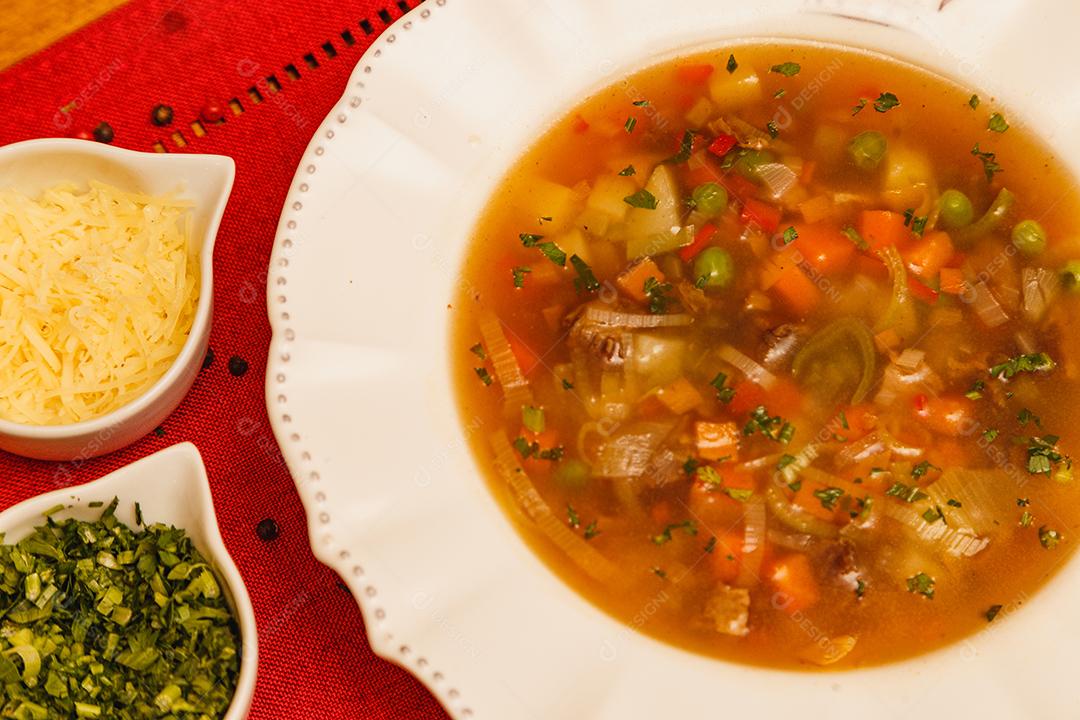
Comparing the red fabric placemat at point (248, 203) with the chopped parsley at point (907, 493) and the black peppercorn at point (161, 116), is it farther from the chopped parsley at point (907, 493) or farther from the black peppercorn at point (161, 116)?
the chopped parsley at point (907, 493)

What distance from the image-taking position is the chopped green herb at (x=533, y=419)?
11.6 ft

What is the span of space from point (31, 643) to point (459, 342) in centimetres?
169

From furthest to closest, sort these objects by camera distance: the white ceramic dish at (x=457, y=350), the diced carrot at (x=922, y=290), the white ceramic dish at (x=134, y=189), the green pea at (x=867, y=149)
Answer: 1. the green pea at (x=867, y=149)
2. the diced carrot at (x=922, y=290)
3. the white ceramic dish at (x=134, y=189)
4. the white ceramic dish at (x=457, y=350)

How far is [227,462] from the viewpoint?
364cm

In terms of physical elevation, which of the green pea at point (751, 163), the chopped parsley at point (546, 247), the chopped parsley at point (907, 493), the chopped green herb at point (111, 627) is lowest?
the chopped green herb at point (111, 627)

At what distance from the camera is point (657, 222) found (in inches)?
148

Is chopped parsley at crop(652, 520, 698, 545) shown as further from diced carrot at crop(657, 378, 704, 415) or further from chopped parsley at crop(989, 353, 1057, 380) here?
chopped parsley at crop(989, 353, 1057, 380)

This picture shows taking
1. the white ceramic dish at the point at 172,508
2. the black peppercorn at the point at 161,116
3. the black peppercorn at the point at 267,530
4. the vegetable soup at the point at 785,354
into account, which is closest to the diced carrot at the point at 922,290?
the vegetable soup at the point at 785,354

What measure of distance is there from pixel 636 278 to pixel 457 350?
0.70 meters

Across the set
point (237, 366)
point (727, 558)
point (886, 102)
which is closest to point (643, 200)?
point (886, 102)

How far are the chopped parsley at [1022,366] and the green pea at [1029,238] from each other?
16.1 inches

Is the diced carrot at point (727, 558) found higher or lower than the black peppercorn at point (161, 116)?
lower

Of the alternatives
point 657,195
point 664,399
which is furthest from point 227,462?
point 657,195

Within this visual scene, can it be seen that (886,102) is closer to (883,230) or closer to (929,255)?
(883,230)
